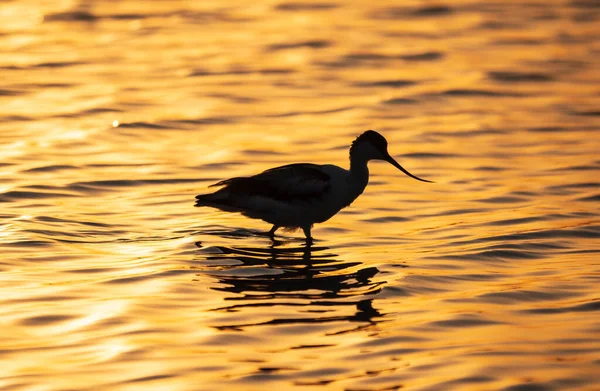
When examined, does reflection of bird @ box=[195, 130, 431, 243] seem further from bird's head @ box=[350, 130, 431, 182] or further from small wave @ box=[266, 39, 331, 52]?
small wave @ box=[266, 39, 331, 52]

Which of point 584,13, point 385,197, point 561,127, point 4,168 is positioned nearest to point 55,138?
point 4,168

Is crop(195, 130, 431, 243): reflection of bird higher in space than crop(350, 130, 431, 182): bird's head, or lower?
lower

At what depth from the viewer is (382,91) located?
2072 centimetres

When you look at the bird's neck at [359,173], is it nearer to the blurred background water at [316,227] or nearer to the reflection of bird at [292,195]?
the reflection of bird at [292,195]

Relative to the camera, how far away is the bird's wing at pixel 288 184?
43.1ft

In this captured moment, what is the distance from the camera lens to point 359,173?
13492 mm

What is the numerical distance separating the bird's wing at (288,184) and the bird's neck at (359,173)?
32 centimetres

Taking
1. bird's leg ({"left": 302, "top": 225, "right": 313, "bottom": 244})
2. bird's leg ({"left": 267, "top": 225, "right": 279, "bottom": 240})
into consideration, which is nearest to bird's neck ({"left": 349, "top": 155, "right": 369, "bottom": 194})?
bird's leg ({"left": 302, "top": 225, "right": 313, "bottom": 244})

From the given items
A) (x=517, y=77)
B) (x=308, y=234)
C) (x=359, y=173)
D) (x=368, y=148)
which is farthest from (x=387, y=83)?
(x=308, y=234)

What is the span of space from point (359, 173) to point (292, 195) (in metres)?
0.79

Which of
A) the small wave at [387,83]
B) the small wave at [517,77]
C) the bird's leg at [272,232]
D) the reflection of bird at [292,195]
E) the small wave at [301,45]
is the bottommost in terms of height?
the bird's leg at [272,232]

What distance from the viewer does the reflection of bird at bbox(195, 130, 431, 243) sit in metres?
13.1

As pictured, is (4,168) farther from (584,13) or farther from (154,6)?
(584,13)

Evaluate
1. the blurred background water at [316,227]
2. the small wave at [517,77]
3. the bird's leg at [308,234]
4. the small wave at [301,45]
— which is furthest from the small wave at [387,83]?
the bird's leg at [308,234]
